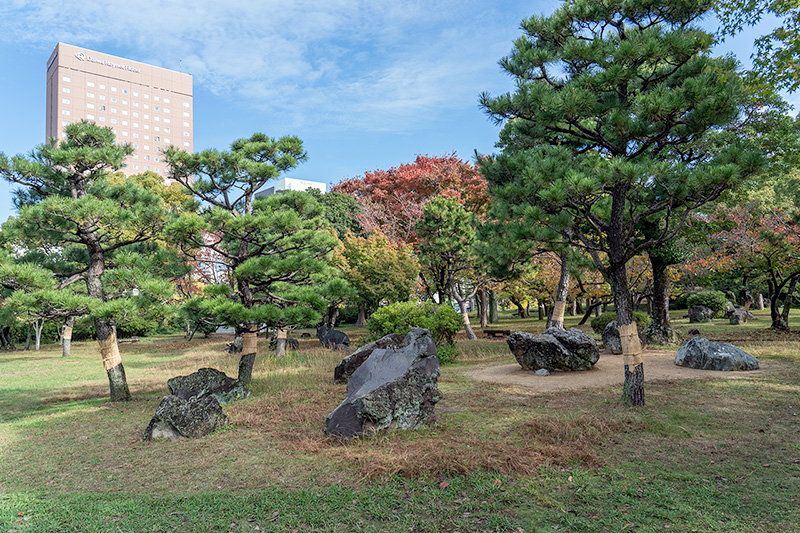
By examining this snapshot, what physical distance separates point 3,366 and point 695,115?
1841 centimetres

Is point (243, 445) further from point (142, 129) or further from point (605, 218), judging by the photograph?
point (142, 129)

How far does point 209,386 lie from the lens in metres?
8.05

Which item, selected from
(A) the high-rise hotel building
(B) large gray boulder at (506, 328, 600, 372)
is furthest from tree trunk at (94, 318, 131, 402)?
(A) the high-rise hotel building

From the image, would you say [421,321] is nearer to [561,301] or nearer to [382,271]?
[561,301]

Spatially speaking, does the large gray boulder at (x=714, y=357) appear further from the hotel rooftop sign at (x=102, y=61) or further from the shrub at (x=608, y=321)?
the hotel rooftop sign at (x=102, y=61)

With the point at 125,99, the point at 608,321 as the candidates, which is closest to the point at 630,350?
the point at 608,321


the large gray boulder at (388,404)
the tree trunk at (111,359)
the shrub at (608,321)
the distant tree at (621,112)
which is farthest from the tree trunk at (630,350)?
the shrub at (608,321)

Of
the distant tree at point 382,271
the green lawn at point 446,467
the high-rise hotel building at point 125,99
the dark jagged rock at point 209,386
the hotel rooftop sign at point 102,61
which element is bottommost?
the green lawn at point 446,467

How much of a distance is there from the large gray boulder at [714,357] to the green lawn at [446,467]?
1.27 meters

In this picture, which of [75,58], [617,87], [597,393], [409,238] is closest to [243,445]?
[597,393]

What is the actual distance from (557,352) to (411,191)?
17.3 m

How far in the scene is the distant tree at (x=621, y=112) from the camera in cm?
612

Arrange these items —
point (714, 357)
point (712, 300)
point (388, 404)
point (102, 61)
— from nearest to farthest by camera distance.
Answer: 1. point (388, 404)
2. point (714, 357)
3. point (712, 300)
4. point (102, 61)

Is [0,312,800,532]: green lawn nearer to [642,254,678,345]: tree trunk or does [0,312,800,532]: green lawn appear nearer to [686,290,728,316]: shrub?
[642,254,678,345]: tree trunk
